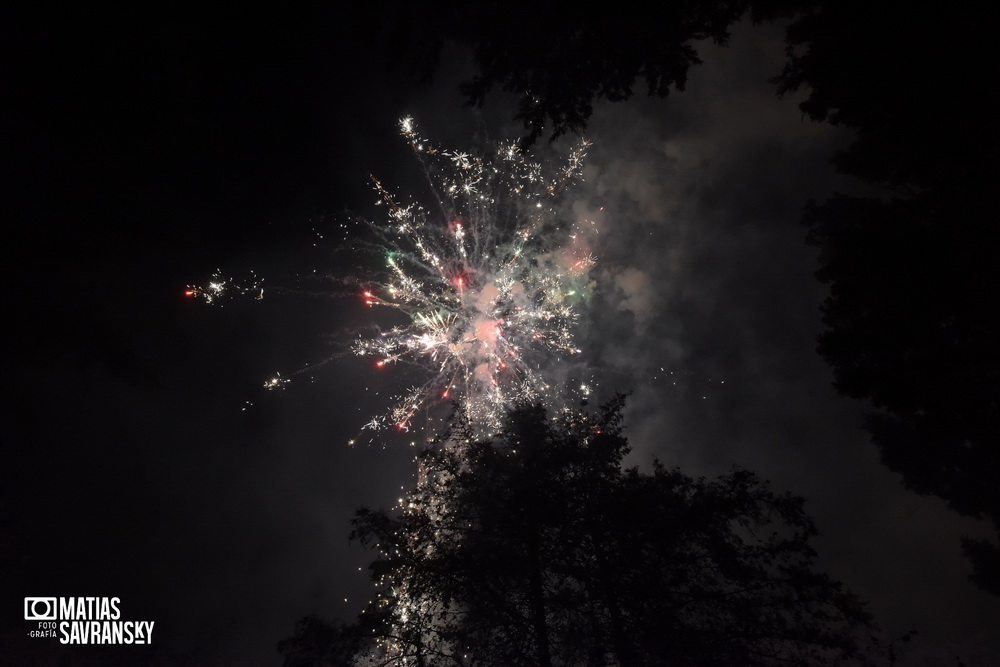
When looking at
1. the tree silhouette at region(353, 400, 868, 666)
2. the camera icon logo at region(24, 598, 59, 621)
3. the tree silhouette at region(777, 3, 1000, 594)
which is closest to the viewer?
the tree silhouette at region(777, 3, 1000, 594)

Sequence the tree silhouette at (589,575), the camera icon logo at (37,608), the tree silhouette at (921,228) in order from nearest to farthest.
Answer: the tree silhouette at (921,228) < the tree silhouette at (589,575) < the camera icon logo at (37,608)

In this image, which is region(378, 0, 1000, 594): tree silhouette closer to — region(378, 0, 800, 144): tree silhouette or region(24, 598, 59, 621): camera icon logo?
region(378, 0, 800, 144): tree silhouette

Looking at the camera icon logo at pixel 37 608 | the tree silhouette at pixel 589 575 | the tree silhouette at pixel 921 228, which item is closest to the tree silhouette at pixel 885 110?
the tree silhouette at pixel 921 228

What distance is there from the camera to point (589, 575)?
8773 mm

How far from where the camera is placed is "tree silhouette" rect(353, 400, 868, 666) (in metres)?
7.95

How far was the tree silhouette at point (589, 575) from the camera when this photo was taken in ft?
26.1

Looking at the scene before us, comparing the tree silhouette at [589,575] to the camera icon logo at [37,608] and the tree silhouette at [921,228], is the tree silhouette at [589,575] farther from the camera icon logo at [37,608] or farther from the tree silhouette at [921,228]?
the camera icon logo at [37,608]

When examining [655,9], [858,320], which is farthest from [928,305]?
[655,9]

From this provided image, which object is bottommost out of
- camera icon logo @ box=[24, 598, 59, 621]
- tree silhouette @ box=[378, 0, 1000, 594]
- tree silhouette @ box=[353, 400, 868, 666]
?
tree silhouette @ box=[353, 400, 868, 666]

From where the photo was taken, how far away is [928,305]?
509 cm

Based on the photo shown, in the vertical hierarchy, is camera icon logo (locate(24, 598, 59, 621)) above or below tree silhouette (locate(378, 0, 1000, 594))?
below

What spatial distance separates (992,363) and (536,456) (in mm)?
7685

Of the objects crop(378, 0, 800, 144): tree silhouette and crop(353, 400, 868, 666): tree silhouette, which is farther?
crop(353, 400, 868, 666): tree silhouette

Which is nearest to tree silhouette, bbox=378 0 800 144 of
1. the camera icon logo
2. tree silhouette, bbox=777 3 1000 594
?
tree silhouette, bbox=777 3 1000 594
